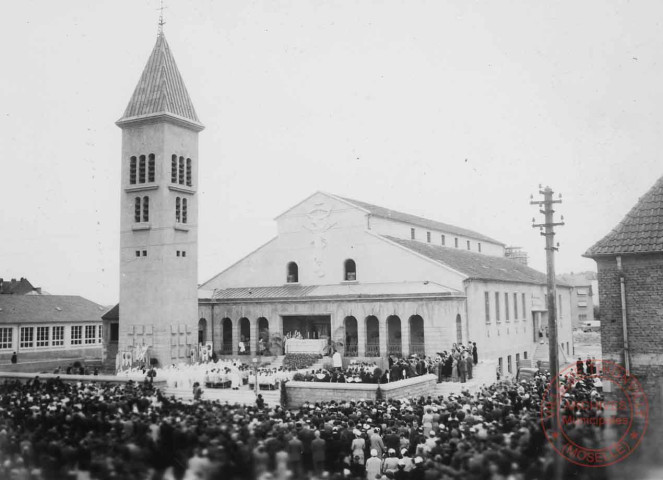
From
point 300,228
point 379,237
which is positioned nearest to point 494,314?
point 379,237

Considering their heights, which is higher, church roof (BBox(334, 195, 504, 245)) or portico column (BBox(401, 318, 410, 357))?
church roof (BBox(334, 195, 504, 245))

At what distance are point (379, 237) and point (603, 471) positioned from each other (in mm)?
31774

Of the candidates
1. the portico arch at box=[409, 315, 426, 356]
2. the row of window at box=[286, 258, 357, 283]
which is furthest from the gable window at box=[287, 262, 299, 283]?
the portico arch at box=[409, 315, 426, 356]

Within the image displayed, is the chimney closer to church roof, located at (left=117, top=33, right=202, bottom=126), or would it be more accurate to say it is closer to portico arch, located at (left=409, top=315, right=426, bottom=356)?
portico arch, located at (left=409, top=315, right=426, bottom=356)

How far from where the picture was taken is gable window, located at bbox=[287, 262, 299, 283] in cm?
4891

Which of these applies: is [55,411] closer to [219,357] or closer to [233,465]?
[233,465]

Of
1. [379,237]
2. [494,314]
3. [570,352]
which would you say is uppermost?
[379,237]

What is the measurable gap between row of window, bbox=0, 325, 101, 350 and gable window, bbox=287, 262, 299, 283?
19.2 metres

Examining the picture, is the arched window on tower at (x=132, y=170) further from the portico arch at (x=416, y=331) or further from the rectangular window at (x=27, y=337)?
the portico arch at (x=416, y=331)

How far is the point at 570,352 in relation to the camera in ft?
198

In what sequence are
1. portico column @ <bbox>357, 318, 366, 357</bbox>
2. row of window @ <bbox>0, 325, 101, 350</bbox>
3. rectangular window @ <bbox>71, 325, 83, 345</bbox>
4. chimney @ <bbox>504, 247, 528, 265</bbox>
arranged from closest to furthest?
portico column @ <bbox>357, 318, 366, 357</bbox> < row of window @ <bbox>0, 325, 101, 350</bbox> < rectangular window @ <bbox>71, 325, 83, 345</bbox> < chimney @ <bbox>504, 247, 528, 265</bbox>

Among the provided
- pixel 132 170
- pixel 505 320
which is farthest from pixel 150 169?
pixel 505 320

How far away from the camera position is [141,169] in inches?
1672

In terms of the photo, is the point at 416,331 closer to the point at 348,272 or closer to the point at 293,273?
the point at 348,272
